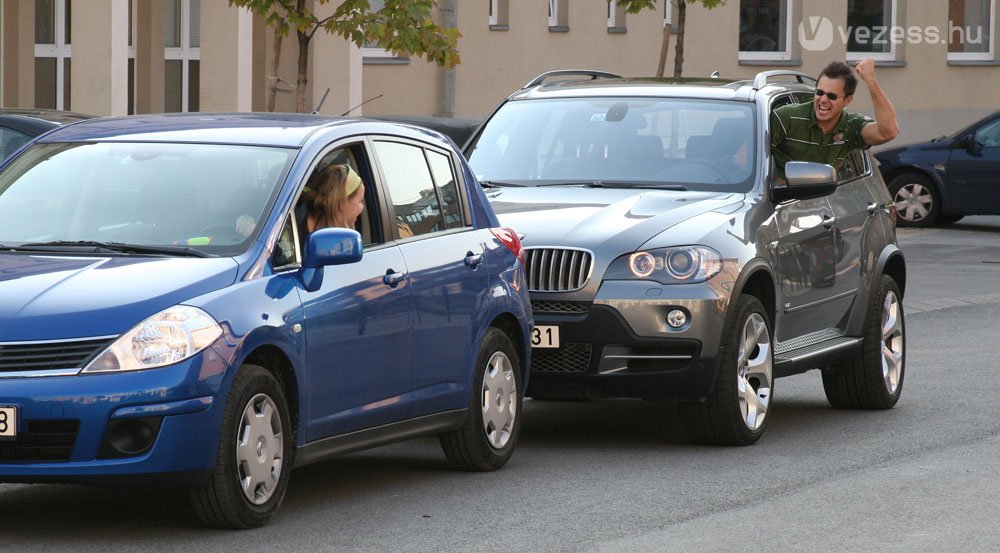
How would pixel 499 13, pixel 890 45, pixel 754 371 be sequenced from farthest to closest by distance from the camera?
pixel 890 45 < pixel 499 13 < pixel 754 371

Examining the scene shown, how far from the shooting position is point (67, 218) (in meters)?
7.84

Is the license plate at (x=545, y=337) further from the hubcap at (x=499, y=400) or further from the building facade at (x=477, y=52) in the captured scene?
the building facade at (x=477, y=52)

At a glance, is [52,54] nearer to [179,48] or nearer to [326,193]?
[179,48]

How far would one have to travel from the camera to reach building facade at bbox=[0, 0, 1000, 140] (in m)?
27.2

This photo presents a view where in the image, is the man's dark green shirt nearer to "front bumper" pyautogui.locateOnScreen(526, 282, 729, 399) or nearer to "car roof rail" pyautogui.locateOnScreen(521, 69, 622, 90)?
"car roof rail" pyautogui.locateOnScreen(521, 69, 622, 90)

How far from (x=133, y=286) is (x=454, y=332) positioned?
2.01 metres

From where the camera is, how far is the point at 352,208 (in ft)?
26.8

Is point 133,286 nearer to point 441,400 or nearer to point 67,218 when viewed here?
point 67,218

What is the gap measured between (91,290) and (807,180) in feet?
15.2

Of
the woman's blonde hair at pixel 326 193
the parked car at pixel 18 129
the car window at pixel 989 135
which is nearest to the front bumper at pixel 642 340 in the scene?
the woman's blonde hair at pixel 326 193

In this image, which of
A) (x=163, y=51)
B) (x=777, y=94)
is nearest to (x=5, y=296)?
(x=777, y=94)

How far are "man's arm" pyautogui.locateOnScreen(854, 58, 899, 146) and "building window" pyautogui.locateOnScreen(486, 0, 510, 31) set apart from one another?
2498 cm

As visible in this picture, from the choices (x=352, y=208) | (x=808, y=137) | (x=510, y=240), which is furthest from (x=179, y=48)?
(x=352, y=208)

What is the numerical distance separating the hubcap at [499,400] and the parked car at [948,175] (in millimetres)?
19260
